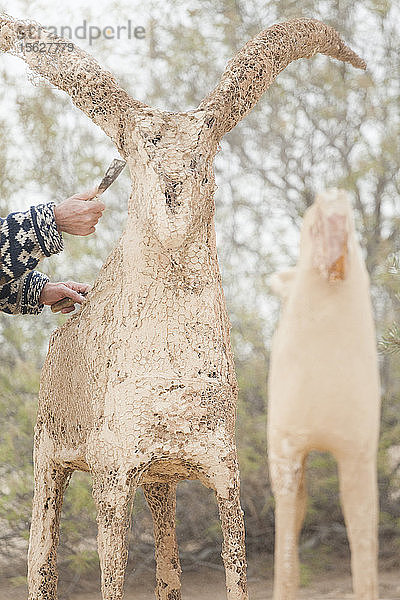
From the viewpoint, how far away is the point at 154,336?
6.16 feet

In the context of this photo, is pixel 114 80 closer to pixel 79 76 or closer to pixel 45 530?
pixel 79 76

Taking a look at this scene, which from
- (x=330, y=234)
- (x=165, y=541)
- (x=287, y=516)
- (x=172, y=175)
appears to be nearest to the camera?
(x=330, y=234)

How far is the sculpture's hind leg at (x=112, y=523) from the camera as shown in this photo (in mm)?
1806

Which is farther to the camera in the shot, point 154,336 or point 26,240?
point 26,240

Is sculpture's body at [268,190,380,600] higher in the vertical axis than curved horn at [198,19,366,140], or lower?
lower

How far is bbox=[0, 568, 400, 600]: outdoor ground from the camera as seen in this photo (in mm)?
3914

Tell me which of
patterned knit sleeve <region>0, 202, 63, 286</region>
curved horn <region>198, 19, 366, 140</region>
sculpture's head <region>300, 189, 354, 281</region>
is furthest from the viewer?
patterned knit sleeve <region>0, 202, 63, 286</region>

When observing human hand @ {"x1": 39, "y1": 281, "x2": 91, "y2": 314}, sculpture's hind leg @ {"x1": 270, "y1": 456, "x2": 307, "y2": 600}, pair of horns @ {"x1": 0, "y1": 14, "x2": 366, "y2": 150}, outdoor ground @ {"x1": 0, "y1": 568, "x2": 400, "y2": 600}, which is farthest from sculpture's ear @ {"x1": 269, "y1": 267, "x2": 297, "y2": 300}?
outdoor ground @ {"x1": 0, "y1": 568, "x2": 400, "y2": 600}

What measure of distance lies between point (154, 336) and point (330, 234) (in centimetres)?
71

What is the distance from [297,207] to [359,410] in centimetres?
317

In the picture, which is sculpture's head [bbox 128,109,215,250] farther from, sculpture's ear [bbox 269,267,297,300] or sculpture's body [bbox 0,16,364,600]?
sculpture's ear [bbox 269,267,297,300]

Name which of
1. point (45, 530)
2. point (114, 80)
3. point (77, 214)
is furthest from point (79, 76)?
point (45, 530)

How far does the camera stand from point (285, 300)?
56.3 inches

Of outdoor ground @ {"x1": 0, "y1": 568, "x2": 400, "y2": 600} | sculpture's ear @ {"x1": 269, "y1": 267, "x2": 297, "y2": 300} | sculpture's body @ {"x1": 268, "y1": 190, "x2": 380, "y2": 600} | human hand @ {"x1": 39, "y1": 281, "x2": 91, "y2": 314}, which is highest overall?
human hand @ {"x1": 39, "y1": 281, "x2": 91, "y2": 314}
